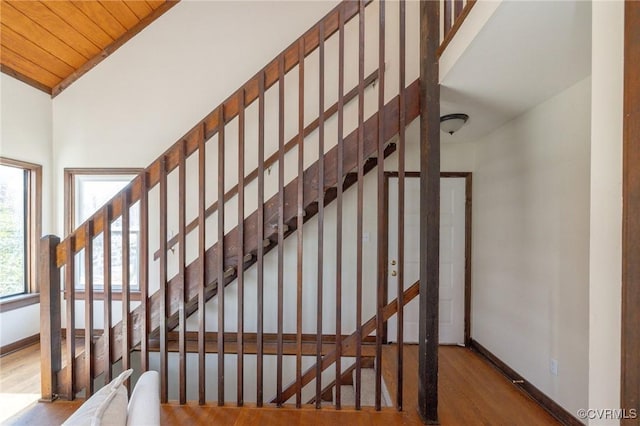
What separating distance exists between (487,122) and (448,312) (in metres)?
2.10

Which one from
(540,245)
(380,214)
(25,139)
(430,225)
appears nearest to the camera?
(430,225)

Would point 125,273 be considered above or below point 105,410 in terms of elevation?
above

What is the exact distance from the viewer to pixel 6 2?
7.75 feet

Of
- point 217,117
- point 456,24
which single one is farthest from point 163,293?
point 456,24

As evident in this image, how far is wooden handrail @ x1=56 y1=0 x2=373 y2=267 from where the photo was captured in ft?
6.40

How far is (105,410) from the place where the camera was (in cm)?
92

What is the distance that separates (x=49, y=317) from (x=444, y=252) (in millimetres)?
3607

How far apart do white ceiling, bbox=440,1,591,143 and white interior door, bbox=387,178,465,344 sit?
1.03m

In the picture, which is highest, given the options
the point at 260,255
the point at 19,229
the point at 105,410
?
the point at 19,229

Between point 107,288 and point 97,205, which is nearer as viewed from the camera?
point 107,288

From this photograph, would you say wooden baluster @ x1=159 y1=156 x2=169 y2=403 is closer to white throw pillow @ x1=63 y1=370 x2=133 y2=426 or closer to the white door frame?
white throw pillow @ x1=63 y1=370 x2=133 y2=426

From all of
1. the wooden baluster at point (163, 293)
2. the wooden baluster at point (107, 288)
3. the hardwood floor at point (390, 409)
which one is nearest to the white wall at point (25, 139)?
the hardwood floor at point (390, 409)

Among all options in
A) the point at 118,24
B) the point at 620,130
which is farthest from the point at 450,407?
the point at 118,24

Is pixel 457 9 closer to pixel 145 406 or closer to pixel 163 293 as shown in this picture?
pixel 145 406
